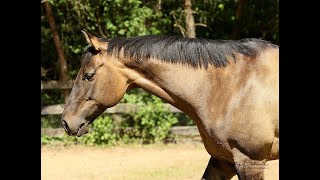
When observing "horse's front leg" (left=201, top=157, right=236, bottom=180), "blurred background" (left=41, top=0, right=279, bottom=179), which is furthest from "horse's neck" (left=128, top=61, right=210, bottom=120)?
Answer: "blurred background" (left=41, top=0, right=279, bottom=179)

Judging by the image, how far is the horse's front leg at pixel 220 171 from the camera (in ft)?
14.2

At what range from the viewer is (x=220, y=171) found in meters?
4.35

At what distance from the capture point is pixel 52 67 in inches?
561

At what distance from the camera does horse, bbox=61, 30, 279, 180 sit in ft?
13.2

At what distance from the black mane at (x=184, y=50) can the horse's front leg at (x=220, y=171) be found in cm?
84

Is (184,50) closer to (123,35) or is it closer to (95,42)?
(95,42)

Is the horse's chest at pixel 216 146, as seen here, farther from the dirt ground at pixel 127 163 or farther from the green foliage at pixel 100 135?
the green foliage at pixel 100 135

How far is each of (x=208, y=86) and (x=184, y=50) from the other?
0.35 m

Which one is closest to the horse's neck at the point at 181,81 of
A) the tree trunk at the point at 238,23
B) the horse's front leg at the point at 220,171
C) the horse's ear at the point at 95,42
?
the horse's ear at the point at 95,42

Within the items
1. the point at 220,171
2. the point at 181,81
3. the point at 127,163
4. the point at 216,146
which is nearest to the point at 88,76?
the point at 181,81

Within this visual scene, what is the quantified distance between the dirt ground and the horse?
3.43m
